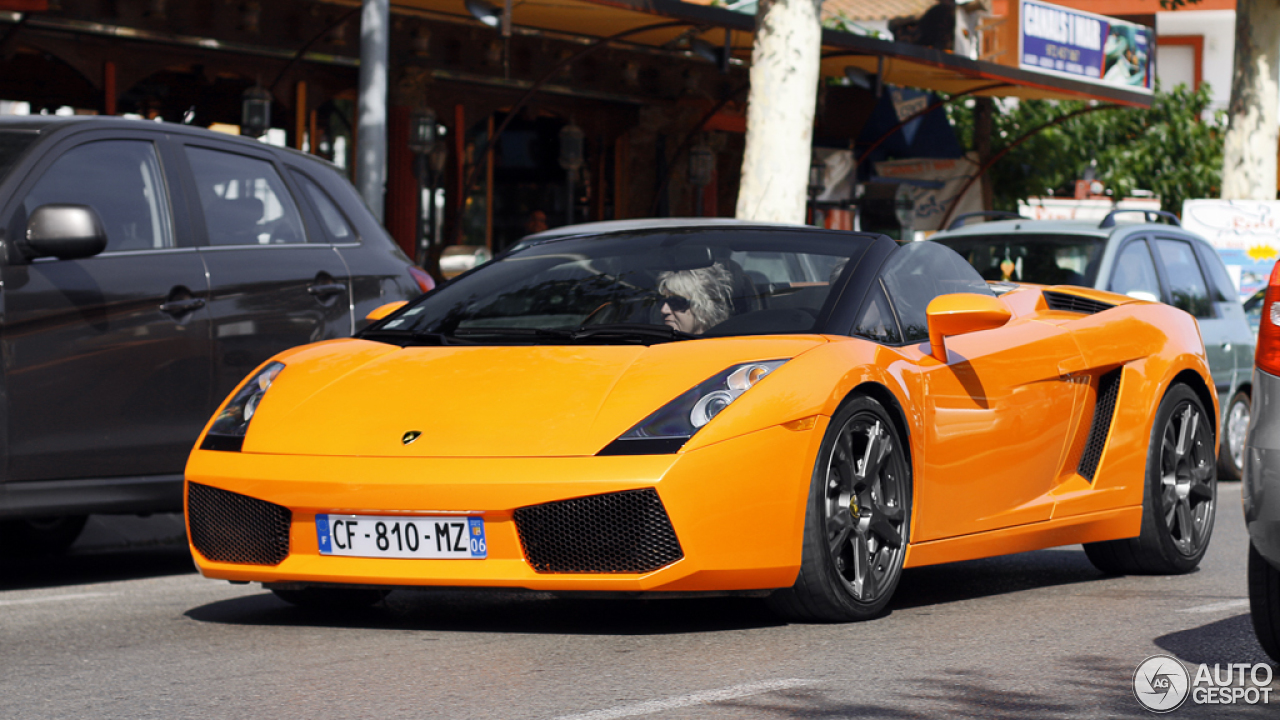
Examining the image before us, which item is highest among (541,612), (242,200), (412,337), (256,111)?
(256,111)

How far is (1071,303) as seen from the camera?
709 cm

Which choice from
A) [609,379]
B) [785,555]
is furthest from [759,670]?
[609,379]

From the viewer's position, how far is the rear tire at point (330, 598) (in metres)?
5.74

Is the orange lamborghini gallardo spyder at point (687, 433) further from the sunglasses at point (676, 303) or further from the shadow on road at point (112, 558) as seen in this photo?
the shadow on road at point (112, 558)

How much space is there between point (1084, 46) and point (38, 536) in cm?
1753

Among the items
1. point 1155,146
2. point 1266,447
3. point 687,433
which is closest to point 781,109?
point 687,433

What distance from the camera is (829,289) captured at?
586 centimetres

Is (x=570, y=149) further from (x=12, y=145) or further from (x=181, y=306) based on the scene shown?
(x=12, y=145)

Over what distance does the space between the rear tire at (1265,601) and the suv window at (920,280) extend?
1553mm

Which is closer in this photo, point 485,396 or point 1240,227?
point 485,396

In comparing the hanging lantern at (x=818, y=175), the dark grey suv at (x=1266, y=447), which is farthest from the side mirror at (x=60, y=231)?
the hanging lantern at (x=818, y=175)

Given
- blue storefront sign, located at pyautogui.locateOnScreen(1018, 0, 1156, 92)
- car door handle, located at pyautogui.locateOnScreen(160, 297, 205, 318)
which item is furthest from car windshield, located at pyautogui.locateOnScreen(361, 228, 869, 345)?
blue storefront sign, located at pyautogui.locateOnScreen(1018, 0, 1156, 92)

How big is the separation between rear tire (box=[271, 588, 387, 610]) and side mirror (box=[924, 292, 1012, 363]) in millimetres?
1999

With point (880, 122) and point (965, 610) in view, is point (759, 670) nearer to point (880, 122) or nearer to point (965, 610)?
point (965, 610)
